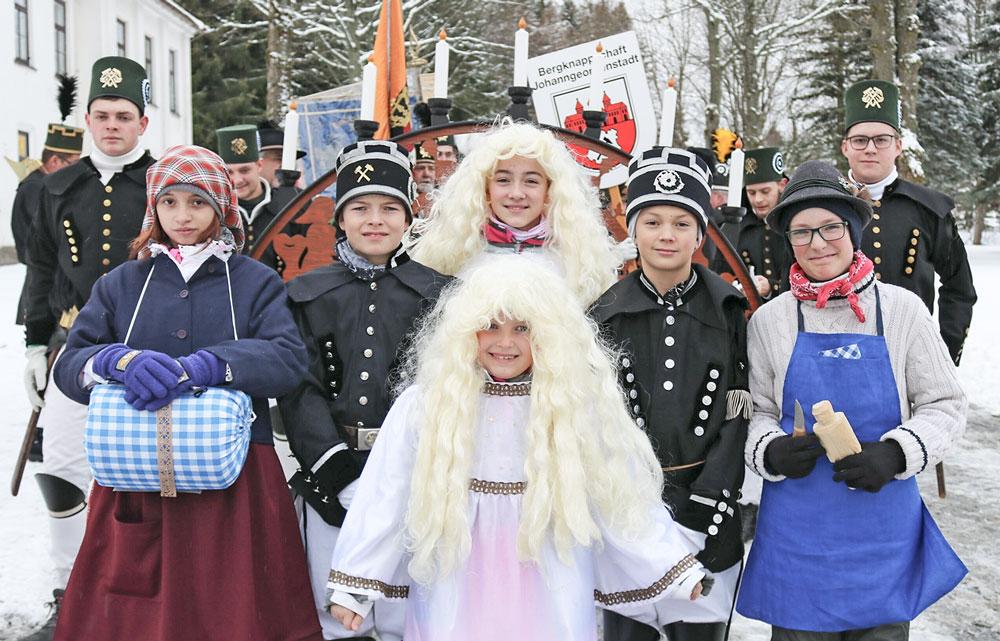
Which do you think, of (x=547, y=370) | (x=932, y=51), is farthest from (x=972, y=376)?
(x=932, y=51)

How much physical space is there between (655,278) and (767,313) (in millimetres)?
367

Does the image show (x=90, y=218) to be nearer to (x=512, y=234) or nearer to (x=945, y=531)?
(x=512, y=234)

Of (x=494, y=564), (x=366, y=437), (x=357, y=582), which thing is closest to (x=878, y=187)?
(x=366, y=437)

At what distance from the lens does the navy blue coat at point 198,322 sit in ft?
9.02

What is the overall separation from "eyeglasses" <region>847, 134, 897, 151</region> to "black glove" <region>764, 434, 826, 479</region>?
233 centimetres

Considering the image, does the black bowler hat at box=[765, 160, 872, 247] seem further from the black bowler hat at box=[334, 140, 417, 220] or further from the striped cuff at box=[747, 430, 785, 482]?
the black bowler hat at box=[334, 140, 417, 220]

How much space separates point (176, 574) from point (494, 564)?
1.00 meters

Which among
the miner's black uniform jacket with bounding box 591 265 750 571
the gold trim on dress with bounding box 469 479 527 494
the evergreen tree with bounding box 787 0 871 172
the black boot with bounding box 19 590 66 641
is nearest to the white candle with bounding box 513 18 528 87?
the miner's black uniform jacket with bounding box 591 265 750 571

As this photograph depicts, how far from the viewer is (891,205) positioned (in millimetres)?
4551

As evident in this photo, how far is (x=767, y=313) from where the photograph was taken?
116 inches

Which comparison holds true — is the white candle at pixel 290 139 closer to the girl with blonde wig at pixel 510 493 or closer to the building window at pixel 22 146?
the girl with blonde wig at pixel 510 493

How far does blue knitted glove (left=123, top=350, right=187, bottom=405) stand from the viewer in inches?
99.8

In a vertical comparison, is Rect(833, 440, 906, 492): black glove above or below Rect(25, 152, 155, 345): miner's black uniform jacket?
below

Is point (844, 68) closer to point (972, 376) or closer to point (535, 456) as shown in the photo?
point (972, 376)
